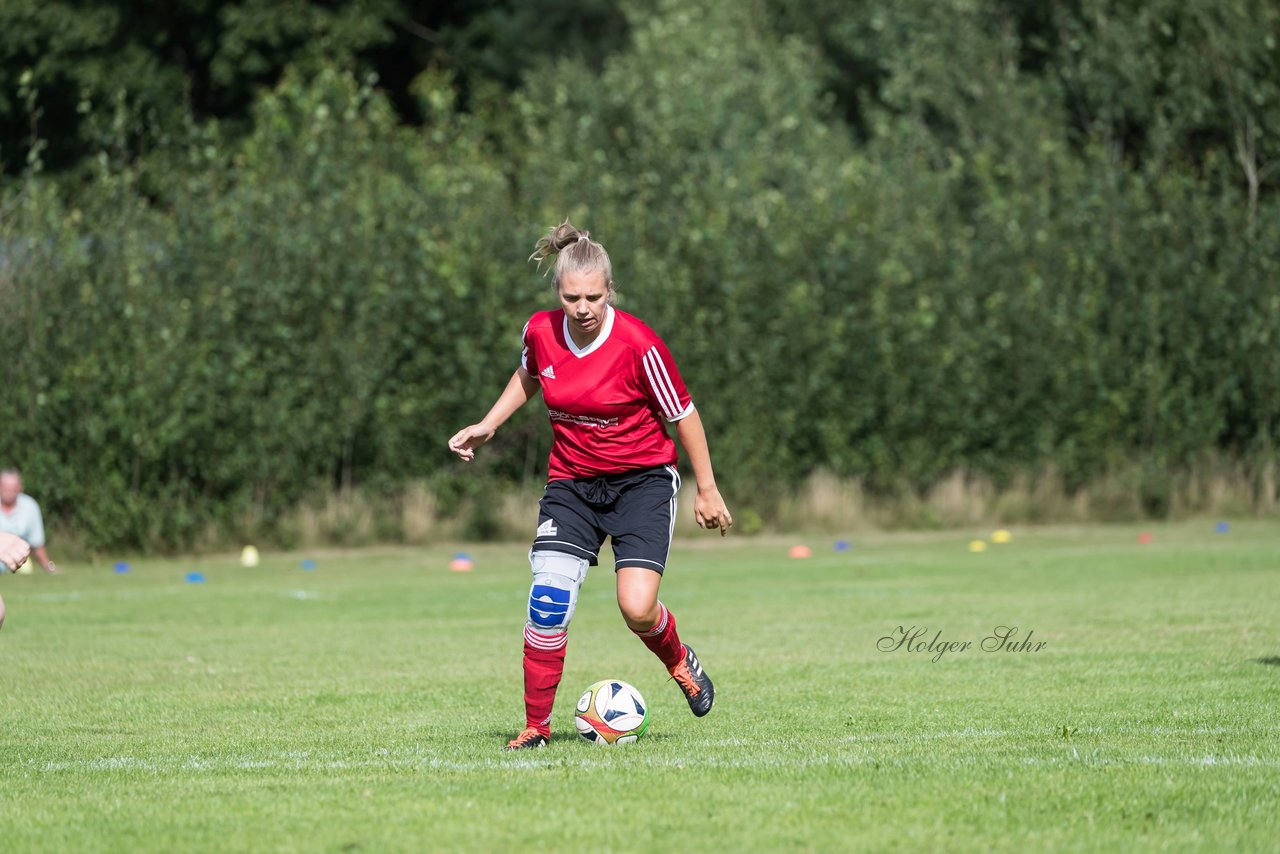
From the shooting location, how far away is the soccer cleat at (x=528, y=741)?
7.06 metres

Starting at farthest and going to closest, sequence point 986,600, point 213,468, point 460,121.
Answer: point 460,121
point 213,468
point 986,600

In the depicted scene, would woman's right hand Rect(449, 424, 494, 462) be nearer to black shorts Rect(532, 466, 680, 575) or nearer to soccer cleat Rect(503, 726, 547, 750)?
black shorts Rect(532, 466, 680, 575)

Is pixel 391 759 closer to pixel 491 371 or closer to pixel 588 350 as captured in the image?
pixel 588 350

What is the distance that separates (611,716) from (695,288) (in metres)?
17.7

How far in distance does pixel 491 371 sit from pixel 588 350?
664 inches

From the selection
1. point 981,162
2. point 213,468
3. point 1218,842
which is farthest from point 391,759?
point 981,162

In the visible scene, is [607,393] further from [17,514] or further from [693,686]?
[17,514]

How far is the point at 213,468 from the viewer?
882 inches

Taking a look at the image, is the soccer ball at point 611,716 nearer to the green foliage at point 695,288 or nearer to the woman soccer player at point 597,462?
the woman soccer player at point 597,462

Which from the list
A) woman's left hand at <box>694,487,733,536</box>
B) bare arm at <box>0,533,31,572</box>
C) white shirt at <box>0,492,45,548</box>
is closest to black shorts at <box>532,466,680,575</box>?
woman's left hand at <box>694,487,733,536</box>

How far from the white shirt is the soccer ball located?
10088mm

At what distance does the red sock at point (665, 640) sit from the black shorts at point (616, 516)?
0.27 metres
